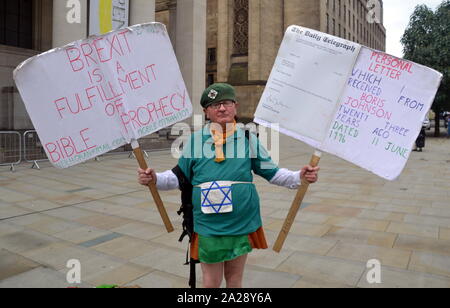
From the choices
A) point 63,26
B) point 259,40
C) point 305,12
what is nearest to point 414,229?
point 63,26

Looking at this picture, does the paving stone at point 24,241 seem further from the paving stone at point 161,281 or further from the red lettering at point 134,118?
the red lettering at point 134,118

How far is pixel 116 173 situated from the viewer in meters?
10.5

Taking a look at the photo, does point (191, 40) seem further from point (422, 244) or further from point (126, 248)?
point (422, 244)

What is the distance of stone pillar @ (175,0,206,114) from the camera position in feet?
65.7

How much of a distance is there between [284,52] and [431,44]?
105 feet

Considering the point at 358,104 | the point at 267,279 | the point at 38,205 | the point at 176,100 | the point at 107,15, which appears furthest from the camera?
the point at 107,15

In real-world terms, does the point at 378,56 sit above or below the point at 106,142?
above

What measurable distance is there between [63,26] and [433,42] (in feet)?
91.2

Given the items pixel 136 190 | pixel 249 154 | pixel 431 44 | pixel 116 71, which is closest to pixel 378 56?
pixel 249 154

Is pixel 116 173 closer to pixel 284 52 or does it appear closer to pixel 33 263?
pixel 33 263

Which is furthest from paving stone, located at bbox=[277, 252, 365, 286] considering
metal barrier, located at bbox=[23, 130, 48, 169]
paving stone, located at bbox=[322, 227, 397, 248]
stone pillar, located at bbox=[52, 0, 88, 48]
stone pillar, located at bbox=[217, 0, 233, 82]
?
stone pillar, located at bbox=[217, 0, 233, 82]

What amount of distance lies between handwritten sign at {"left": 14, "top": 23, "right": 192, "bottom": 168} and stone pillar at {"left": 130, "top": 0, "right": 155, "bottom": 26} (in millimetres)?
14370

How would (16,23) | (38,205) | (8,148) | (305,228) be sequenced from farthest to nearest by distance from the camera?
(16,23), (8,148), (38,205), (305,228)

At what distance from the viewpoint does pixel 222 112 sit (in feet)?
7.68
